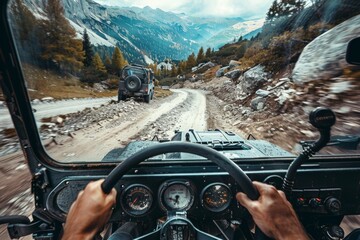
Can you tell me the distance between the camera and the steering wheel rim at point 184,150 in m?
1.04

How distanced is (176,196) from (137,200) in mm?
291

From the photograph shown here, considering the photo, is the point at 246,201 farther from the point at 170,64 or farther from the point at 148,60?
the point at 170,64

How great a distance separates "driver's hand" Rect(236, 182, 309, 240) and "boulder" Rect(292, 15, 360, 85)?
2.68 meters

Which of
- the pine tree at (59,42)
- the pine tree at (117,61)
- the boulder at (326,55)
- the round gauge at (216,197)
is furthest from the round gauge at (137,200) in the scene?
the boulder at (326,55)

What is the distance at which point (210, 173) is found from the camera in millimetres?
1506

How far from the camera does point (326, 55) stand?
11.5 ft

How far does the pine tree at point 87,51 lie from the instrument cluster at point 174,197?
1.05 meters

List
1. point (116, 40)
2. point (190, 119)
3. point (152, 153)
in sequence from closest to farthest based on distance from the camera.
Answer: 1. point (152, 153)
2. point (116, 40)
3. point (190, 119)

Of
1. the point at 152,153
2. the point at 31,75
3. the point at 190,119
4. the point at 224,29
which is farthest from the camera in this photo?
the point at 190,119

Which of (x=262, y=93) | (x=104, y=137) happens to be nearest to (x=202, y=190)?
(x=104, y=137)

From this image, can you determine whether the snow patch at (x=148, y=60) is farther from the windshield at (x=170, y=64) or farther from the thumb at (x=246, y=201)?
the thumb at (x=246, y=201)

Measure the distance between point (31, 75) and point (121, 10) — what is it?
1602 mm

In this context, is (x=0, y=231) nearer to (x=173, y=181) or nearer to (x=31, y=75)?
(x=31, y=75)

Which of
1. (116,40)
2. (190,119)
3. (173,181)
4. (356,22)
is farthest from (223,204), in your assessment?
(190,119)
